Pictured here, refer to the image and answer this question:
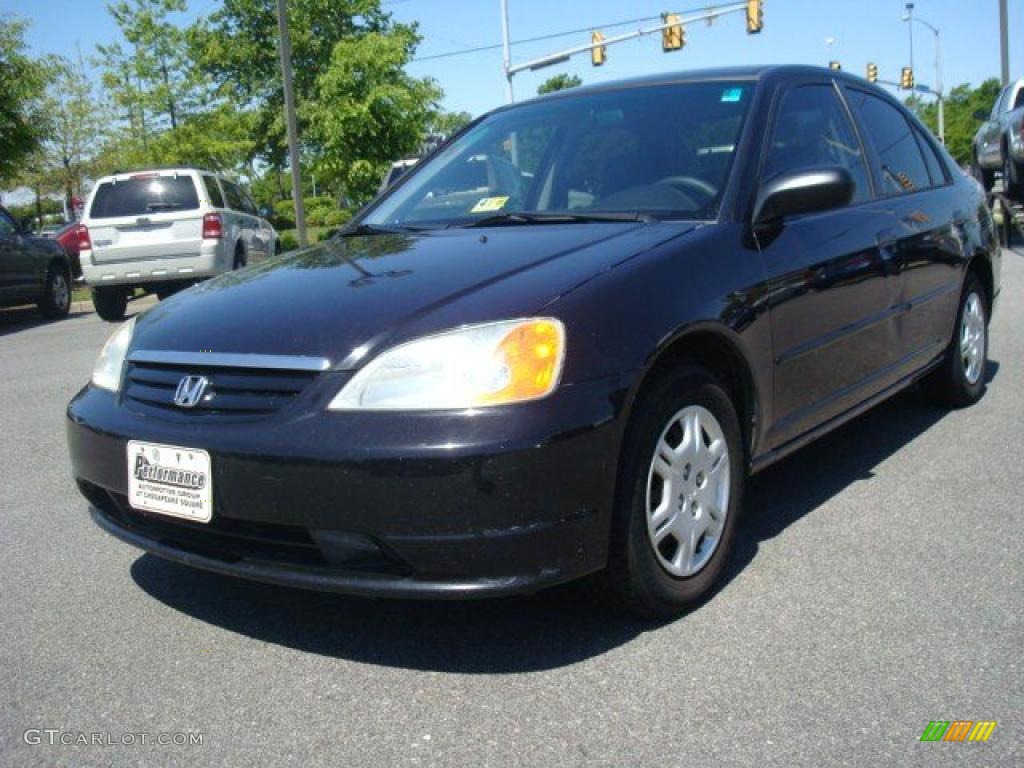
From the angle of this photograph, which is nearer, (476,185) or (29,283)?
(476,185)

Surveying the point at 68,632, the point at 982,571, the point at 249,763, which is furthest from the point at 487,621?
the point at 982,571

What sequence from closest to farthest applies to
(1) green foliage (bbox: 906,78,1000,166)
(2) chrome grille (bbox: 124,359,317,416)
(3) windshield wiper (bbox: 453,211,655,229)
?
(2) chrome grille (bbox: 124,359,317,416)
(3) windshield wiper (bbox: 453,211,655,229)
(1) green foliage (bbox: 906,78,1000,166)

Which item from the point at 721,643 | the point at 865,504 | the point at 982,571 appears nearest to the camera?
the point at 721,643

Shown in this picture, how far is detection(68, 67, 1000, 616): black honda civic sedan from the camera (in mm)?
2525

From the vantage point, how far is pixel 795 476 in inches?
174

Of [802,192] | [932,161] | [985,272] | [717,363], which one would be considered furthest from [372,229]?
[985,272]

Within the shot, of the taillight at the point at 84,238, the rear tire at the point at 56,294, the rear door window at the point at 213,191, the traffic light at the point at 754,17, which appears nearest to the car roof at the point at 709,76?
the rear door window at the point at 213,191

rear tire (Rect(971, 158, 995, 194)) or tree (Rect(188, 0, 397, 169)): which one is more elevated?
tree (Rect(188, 0, 397, 169))

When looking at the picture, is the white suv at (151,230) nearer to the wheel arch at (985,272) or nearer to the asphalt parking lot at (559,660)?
the asphalt parking lot at (559,660)

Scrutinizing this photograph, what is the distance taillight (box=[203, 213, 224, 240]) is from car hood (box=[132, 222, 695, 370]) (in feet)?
32.9

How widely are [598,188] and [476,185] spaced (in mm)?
591

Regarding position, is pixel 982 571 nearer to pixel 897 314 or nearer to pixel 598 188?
pixel 897 314

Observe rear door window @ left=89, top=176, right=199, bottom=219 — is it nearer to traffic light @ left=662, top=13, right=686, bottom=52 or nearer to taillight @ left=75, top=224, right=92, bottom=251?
taillight @ left=75, top=224, right=92, bottom=251

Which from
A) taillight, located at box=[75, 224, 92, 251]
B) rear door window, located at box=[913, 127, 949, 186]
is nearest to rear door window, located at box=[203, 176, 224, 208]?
taillight, located at box=[75, 224, 92, 251]
